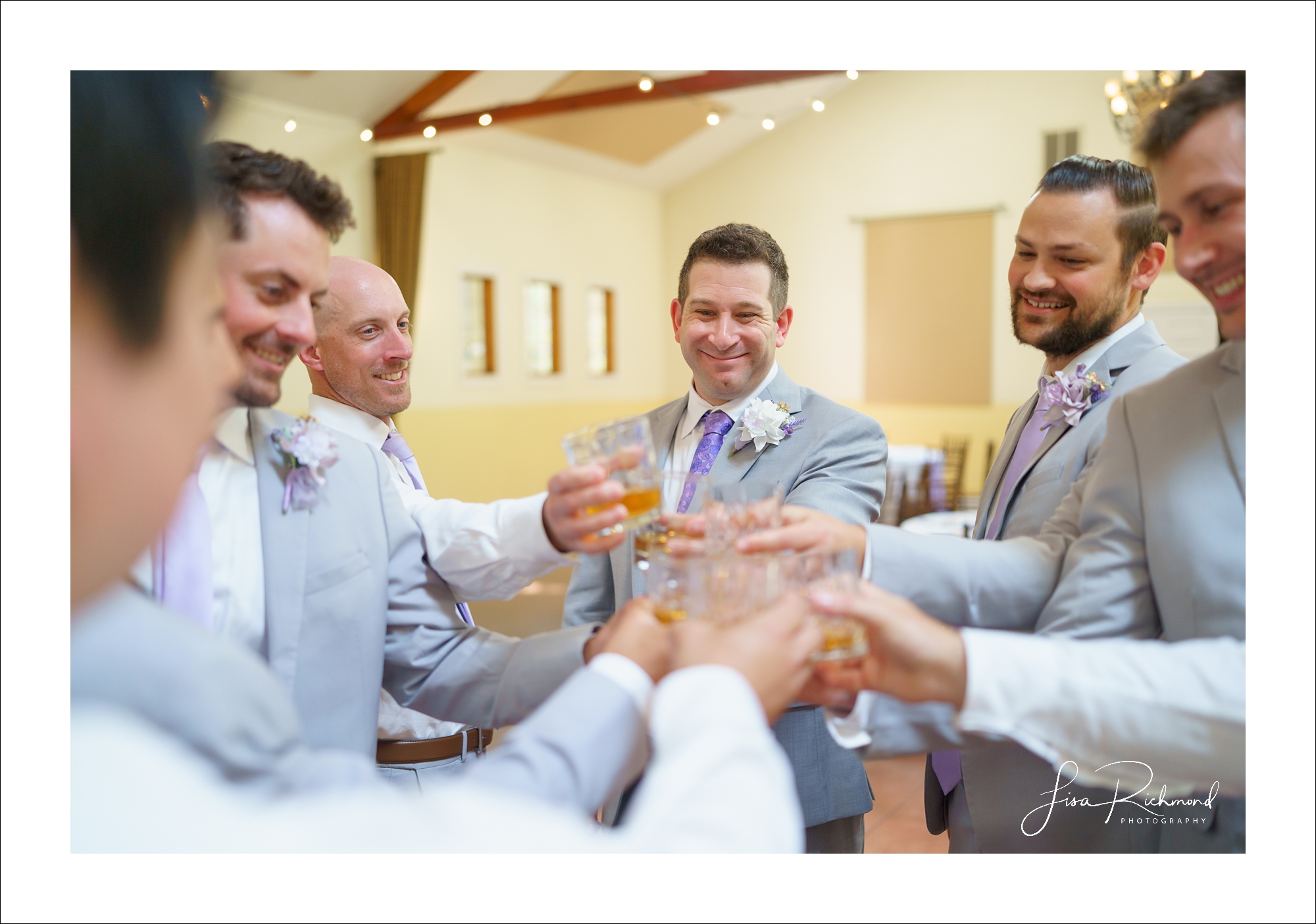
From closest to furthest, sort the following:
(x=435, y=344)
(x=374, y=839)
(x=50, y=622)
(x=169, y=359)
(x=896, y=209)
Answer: (x=374, y=839) → (x=169, y=359) → (x=50, y=622) → (x=435, y=344) → (x=896, y=209)

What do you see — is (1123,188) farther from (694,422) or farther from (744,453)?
(694,422)

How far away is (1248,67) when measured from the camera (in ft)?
5.12

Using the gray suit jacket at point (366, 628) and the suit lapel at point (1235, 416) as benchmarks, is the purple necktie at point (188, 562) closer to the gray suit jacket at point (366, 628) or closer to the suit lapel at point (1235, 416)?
the gray suit jacket at point (366, 628)

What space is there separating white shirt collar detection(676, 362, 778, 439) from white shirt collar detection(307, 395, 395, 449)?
2.49 feet

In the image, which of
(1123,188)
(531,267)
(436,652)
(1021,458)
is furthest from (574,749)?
(531,267)

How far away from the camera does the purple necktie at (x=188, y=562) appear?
1.36m

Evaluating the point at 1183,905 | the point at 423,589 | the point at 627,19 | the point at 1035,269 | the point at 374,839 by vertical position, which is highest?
the point at 627,19

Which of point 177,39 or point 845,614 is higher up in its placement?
point 177,39

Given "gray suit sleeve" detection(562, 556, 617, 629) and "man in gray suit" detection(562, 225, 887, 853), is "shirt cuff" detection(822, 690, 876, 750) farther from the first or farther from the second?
"gray suit sleeve" detection(562, 556, 617, 629)

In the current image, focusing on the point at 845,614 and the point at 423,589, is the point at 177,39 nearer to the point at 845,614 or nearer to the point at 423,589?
the point at 423,589

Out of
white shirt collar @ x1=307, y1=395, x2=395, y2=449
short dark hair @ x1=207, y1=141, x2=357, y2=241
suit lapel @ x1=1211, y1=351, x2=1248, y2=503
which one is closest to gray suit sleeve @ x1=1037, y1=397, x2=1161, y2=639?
suit lapel @ x1=1211, y1=351, x2=1248, y2=503

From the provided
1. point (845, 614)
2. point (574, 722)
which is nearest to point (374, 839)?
point (574, 722)

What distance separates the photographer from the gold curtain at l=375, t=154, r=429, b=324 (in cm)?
870

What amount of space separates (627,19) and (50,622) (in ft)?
4.62
